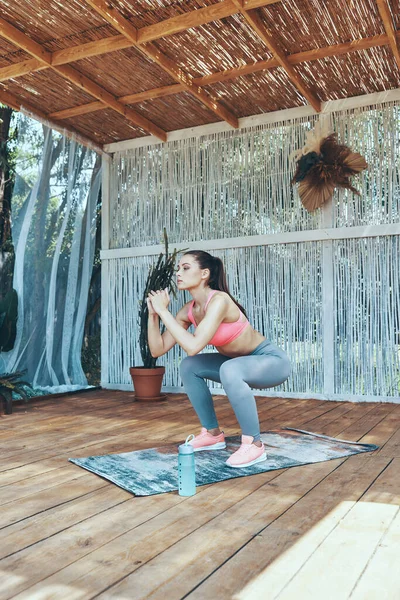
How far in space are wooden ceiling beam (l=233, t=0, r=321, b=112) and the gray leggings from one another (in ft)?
6.07

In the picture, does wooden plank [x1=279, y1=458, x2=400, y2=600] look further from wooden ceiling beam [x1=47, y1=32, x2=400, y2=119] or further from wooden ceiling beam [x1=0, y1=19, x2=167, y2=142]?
wooden ceiling beam [x1=0, y1=19, x2=167, y2=142]

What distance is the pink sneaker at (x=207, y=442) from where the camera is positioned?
2.66 meters

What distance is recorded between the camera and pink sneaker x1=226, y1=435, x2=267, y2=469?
2381 mm

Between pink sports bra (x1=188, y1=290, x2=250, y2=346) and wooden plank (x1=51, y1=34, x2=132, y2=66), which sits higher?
wooden plank (x1=51, y1=34, x2=132, y2=66)

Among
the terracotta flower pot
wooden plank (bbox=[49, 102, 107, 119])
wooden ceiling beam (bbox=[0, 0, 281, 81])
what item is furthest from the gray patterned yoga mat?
wooden plank (bbox=[49, 102, 107, 119])

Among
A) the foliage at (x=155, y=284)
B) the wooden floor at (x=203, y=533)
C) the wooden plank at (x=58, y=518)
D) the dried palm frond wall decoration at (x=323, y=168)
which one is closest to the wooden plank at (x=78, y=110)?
the foliage at (x=155, y=284)

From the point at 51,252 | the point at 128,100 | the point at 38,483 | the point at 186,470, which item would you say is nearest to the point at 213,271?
the point at 186,470

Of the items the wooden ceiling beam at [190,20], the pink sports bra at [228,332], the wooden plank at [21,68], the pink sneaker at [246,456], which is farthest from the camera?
the wooden plank at [21,68]

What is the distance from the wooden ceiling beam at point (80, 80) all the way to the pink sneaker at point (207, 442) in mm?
2548

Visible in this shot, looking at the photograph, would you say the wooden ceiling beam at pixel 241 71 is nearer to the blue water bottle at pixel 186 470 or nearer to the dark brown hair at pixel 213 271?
the dark brown hair at pixel 213 271

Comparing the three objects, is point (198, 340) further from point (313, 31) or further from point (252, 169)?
point (252, 169)

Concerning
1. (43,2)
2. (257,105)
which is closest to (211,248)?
(257,105)

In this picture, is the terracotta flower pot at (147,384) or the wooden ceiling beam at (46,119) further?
the terracotta flower pot at (147,384)

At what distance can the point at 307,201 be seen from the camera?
4488 millimetres
